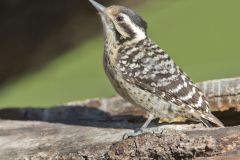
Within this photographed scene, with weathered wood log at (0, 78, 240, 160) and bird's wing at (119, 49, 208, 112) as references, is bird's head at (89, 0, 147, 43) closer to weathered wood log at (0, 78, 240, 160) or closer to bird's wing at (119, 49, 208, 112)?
bird's wing at (119, 49, 208, 112)

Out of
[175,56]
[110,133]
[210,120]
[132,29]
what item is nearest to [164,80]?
[210,120]

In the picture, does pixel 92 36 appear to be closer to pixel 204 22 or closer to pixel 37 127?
pixel 37 127

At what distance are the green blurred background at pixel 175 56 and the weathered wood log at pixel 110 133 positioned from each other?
107 inches

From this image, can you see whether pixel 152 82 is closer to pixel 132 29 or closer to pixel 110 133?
pixel 132 29

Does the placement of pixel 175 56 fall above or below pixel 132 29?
above

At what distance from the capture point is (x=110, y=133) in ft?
17.8

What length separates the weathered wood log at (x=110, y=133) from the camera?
4.55m

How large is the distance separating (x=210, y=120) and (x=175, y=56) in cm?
1030

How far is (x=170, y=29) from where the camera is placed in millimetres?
18531

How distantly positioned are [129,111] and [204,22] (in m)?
13.7

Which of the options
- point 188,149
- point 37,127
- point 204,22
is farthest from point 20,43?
point 204,22

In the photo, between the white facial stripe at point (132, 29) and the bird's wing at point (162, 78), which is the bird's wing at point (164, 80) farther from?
the white facial stripe at point (132, 29)

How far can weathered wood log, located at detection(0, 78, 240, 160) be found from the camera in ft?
14.9

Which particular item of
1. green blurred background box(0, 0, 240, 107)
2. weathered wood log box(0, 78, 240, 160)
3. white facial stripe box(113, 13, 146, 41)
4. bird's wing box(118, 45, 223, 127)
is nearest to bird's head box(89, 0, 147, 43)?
white facial stripe box(113, 13, 146, 41)
